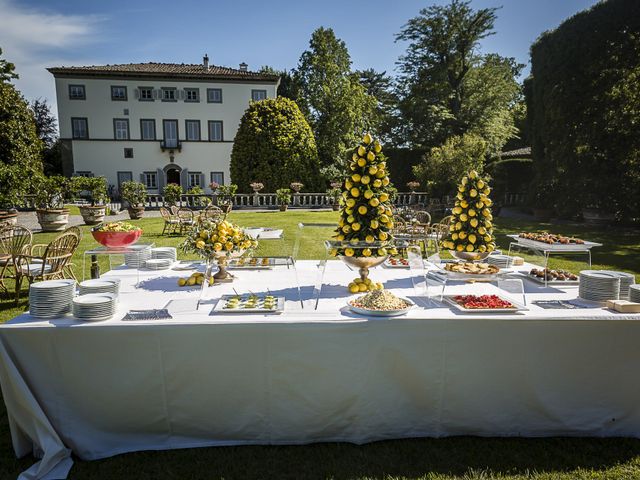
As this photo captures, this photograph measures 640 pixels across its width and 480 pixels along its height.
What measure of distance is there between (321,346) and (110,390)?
140 centimetres

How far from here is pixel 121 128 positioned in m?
29.8

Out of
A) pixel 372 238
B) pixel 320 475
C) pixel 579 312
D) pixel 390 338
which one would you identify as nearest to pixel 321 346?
pixel 390 338

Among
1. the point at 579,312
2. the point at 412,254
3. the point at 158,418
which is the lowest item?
the point at 158,418

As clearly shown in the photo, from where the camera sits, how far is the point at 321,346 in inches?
108

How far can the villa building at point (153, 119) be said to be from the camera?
1145 inches

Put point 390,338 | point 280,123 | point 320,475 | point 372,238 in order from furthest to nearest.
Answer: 1. point 280,123
2. point 372,238
3. point 390,338
4. point 320,475

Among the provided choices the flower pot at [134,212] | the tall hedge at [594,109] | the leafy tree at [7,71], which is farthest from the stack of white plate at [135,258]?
the leafy tree at [7,71]

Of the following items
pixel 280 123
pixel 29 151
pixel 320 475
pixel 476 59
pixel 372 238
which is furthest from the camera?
pixel 476 59

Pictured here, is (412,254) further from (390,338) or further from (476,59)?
(476,59)

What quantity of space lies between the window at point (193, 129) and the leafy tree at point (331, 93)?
8.34 metres

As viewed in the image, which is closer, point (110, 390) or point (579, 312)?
point (110, 390)

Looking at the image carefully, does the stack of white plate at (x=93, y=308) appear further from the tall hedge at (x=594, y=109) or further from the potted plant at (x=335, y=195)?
the potted plant at (x=335, y=195)

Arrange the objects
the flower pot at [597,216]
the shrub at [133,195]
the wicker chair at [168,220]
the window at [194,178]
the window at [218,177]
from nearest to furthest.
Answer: the wicker chair at [168,220] < the flower pot at [597,216] < the shrub at [133,195] < the window at [194,178] < the window at [218,177]

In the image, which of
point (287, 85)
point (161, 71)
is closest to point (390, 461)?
point (161, 71)
